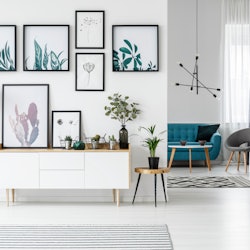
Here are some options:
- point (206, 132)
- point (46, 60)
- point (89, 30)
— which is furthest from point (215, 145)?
point (46, 60)

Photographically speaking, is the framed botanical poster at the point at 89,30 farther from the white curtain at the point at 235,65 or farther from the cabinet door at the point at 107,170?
the white curtain at the point at 235,65

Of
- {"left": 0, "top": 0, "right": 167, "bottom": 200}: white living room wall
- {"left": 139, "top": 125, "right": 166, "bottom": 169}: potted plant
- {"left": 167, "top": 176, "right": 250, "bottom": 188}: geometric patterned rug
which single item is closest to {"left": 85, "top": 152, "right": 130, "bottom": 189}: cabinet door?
{"left": 139, "top": 125, "right": 166, "bottom": 169}: potted plant

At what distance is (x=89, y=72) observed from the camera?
5.51m

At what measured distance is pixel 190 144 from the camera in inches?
345

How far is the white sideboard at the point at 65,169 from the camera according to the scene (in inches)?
200

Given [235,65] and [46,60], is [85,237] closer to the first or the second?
[46,60]

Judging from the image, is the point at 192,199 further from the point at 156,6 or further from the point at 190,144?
the point at 190,144

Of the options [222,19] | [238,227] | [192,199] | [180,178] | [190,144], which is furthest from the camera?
[222,19]

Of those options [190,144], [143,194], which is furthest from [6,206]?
[190,144]

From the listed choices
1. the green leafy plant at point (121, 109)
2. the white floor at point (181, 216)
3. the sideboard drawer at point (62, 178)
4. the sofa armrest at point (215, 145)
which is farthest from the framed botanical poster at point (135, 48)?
the sofa armrest at point (215, 145)

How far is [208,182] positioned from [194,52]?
3.39 metres

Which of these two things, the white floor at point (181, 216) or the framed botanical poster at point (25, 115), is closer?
the white floor at point (181, 216)

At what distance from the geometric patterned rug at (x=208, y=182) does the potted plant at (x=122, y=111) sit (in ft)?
5.40

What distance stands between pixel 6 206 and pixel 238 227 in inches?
96.7
